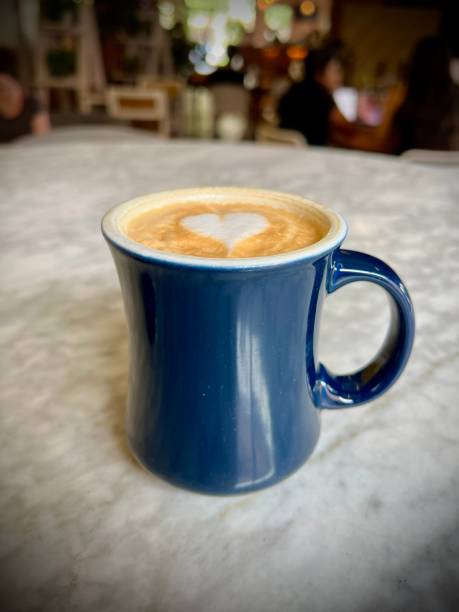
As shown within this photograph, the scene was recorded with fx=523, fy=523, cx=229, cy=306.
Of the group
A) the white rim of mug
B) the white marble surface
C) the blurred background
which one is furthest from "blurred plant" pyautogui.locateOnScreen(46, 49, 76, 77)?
the white rim of mug

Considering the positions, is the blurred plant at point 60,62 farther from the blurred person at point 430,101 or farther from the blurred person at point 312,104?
the blurred person at point 430,101

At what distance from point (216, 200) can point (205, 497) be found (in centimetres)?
20

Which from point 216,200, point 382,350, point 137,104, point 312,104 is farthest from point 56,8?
point 382,350

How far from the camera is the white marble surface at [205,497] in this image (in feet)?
0.83

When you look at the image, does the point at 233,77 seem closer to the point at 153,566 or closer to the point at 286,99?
the point at 286,99

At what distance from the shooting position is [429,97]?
2061 millimetres

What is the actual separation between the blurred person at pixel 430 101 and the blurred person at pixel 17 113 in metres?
1.65

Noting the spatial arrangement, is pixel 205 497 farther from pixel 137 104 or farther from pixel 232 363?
pixel 137 104

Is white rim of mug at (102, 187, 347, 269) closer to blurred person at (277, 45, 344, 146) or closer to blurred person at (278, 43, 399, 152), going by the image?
blurred person at (278, 43, 399, 152)

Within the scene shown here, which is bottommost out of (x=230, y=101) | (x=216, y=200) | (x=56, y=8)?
(x=230, y=101)

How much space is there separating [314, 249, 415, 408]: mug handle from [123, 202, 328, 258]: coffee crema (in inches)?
1.1

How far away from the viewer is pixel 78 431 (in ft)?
1.17

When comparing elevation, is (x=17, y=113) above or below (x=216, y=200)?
below

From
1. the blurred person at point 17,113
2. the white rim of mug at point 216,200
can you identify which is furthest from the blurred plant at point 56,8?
the white rim of mug at point 216,200
